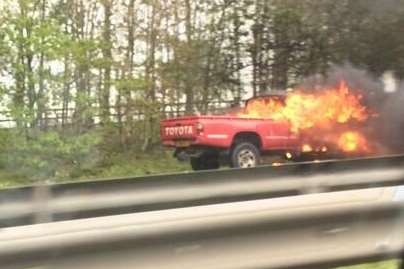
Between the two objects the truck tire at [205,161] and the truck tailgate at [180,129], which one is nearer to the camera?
the truck tailgate at [180,129]

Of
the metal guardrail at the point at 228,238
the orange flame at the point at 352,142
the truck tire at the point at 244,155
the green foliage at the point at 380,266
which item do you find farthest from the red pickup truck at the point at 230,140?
the metal guardrail at the point at 228,238

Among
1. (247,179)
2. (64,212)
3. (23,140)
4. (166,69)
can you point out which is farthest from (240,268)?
(166,69)

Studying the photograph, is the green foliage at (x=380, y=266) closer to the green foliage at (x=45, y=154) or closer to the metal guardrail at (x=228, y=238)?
the metal guardrail at (x=228, y=238)

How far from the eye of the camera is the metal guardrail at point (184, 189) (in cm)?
546

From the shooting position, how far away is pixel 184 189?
6.16 m

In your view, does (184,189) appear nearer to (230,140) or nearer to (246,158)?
(230,140)

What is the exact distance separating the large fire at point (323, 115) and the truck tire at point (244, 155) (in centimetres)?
90

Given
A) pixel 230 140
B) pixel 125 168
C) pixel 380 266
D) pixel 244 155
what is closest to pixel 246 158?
pixel 244 155

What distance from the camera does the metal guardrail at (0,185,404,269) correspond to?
3986 millimetres

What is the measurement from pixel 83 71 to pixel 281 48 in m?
5.25

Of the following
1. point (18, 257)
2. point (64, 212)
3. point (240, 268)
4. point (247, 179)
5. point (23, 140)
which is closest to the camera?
point (18, 257)

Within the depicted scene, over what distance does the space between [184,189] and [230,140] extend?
34.0 feet

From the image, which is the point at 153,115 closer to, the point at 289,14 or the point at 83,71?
the point at 83,71

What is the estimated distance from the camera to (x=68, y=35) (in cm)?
1895
